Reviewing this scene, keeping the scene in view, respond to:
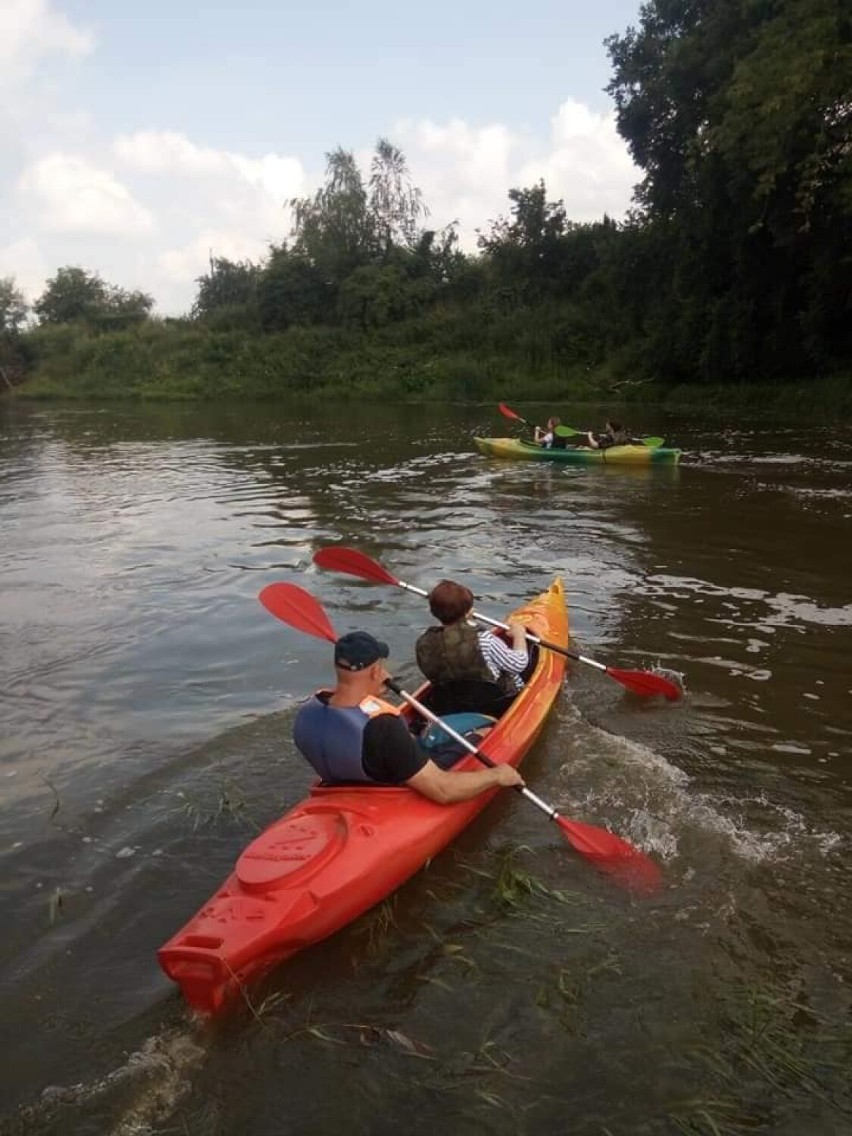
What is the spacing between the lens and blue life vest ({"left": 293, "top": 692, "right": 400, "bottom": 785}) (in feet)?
12.2

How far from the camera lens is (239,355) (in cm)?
4594

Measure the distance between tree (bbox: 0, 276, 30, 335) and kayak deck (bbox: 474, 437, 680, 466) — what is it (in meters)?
51.9

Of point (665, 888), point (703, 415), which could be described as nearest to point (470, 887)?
point (665, 888)

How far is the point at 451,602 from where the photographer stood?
15.8ft

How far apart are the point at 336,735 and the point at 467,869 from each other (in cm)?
96

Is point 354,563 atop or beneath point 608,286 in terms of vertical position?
beneath

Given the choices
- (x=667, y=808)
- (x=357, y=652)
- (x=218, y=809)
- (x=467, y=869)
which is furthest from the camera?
(x=218, y=809)

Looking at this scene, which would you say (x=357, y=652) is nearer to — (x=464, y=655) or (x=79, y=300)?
(x=464, y=655)

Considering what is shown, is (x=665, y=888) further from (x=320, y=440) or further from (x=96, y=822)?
(x=320, y=440)

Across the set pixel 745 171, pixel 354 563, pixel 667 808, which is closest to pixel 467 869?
pixel 667 808

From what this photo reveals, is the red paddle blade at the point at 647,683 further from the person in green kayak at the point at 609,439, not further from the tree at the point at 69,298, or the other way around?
the tree at the point at 69,298

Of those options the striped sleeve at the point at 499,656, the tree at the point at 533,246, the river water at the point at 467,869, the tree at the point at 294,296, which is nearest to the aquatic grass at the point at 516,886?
the river water at the point at 467,869

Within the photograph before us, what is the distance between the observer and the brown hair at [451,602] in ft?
15.8

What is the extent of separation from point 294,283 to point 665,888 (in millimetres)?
47761
